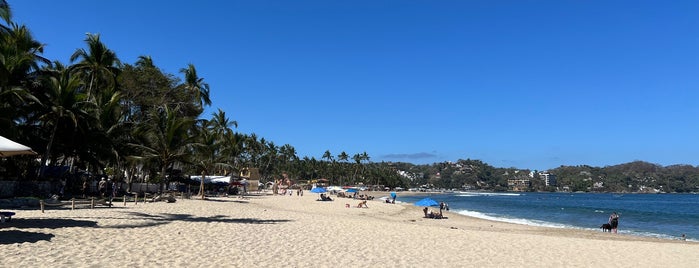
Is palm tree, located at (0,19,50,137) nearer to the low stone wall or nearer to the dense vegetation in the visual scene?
the dense vegetation

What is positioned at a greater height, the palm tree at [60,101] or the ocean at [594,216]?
the palm tree at [60,101]

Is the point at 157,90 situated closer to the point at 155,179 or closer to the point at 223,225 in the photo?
the point at 155,179

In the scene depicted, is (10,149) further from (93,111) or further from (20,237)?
(93,111)

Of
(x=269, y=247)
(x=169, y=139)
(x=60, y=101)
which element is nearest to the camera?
(x=269, y=247)

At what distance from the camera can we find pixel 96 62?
29.9 m

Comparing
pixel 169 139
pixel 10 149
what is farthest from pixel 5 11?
pixel 169 139

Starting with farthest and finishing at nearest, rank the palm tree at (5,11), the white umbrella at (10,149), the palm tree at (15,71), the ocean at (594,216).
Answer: the ocean at (594,216)
the palm tree at (15,71)
the palm tree at (5,11)
the white umbrella at (10,149)

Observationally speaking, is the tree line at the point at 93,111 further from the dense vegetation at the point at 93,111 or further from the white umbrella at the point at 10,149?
the white umbrella at the point at 10,149

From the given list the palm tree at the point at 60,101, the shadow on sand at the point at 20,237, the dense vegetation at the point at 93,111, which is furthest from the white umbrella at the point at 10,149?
the palm tree at the point at 60,101

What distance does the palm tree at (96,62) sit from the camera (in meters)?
29.7

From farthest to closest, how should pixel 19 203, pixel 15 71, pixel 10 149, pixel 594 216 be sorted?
pixel 594 216 < pixel 15 71 < pixel 19 203 < pixel 10 149

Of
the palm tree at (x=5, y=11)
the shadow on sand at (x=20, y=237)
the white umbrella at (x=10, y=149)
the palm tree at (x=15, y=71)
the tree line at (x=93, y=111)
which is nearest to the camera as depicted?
the shadow on sand at (x=20, y=237)

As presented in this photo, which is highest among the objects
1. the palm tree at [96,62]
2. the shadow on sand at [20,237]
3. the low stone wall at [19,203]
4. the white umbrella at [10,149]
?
the palm tree at [96,62]

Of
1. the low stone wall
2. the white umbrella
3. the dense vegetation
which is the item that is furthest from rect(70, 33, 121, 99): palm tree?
the white umbrella
